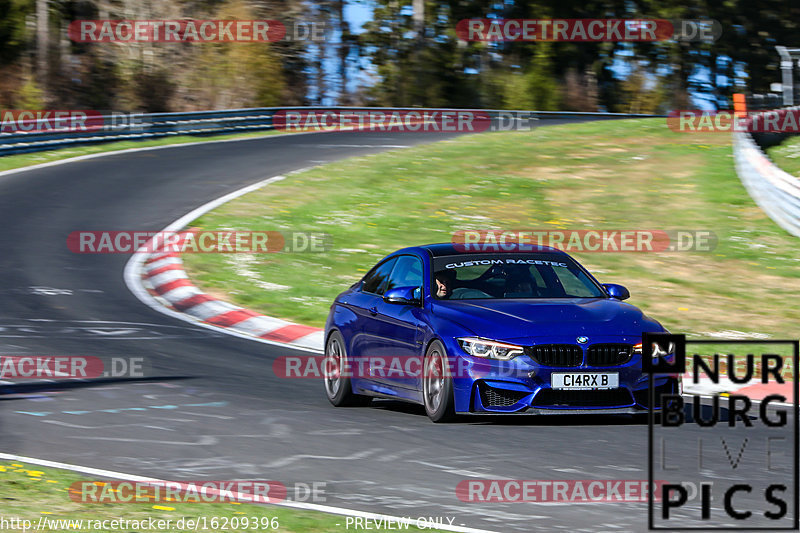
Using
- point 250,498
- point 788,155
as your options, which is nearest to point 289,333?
point 250,498

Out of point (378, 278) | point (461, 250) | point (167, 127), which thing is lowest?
point (167, 127)

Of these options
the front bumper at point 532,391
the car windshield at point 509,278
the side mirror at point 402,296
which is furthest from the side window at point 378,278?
the front bumper at point 532,391

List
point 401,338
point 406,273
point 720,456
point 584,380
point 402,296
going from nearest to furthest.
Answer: point 720,456 < point 584,380 < point 402,296 < point 401,338 < point 406,273

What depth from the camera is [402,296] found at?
9.83 meters

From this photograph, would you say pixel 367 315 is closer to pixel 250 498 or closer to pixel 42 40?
pixel 250 498

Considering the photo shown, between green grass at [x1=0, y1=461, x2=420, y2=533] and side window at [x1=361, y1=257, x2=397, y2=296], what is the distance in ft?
14.8

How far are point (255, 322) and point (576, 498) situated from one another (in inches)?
341

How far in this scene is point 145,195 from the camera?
25.4m

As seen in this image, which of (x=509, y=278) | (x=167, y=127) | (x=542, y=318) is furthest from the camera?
(x=167, y=127)

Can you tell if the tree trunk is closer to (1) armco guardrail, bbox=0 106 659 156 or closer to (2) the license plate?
(1) armco guardrail, bbox=0 106 659 156

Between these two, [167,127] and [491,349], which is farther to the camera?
[167,127]

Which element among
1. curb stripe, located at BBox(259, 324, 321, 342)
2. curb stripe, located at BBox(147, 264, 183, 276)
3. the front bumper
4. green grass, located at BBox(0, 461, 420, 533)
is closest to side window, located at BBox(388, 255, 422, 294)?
the front bumper

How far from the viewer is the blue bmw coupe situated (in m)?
9.02

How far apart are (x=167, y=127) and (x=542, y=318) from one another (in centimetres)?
2981
